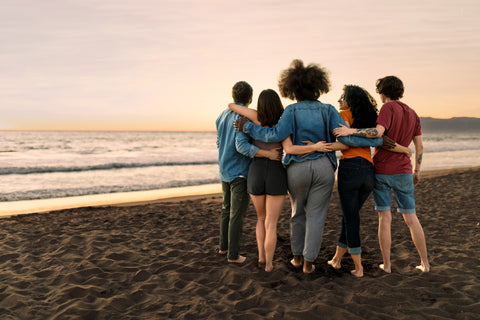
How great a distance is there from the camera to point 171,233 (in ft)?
17.4

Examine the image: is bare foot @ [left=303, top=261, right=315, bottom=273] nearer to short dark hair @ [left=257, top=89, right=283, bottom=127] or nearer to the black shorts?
the black shorts

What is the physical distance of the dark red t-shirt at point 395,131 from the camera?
127 inches

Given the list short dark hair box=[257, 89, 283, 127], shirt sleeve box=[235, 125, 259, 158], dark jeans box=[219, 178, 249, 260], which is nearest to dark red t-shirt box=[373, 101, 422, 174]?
short dark hair box=[257, 89, 283, 127]

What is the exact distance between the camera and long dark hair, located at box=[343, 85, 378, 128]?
3.20 metres

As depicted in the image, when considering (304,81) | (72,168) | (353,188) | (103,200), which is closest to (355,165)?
(353,188)

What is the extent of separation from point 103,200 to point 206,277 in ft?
20.9

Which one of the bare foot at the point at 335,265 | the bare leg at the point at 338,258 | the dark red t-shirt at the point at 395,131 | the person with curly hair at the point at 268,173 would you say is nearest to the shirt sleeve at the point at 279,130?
the person with curly hair at the point at 268,173

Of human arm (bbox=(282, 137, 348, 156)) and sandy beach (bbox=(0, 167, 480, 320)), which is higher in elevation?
human arm (bbox=(282, 137, 348, 156))

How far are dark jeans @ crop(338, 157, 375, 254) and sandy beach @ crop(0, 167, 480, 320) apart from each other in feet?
1.57

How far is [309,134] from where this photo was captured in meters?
3.16

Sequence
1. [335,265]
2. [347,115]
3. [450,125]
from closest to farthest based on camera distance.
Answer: [347,115] → [335,265] → [450,125]

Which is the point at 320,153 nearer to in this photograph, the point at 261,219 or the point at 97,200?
the point at 261,219

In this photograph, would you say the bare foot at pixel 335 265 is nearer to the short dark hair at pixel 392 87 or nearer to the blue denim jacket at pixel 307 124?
the blue denim jacket at pixel 307 124

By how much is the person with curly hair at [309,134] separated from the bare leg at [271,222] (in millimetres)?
194
